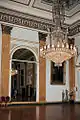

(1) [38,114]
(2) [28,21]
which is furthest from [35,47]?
(1) [38,114]

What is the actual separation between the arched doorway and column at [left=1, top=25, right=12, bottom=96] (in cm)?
47

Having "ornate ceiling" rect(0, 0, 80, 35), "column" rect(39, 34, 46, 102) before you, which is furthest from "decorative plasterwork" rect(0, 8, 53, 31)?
"column" rect(39, 34, 46, 102)

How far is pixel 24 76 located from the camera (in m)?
11.3

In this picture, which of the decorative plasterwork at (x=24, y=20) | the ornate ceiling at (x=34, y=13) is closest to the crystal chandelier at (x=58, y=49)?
the ornate ceiling at (x=34, y=13)

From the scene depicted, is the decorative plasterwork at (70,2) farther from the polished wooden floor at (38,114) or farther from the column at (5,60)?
the polished wooden floor at (38,114)

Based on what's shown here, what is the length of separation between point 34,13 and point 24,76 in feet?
10.4

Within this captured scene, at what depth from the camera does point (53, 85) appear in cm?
1136

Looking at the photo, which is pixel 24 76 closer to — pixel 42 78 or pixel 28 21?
pixel 42 78

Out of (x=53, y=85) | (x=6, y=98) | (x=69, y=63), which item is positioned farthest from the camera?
(x=69, y=63)

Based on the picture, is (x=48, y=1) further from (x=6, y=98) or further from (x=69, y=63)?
(x=6, y=98)

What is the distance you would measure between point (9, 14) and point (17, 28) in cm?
79

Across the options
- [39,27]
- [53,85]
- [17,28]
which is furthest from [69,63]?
[17,28]

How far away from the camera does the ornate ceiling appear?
9.95 metres

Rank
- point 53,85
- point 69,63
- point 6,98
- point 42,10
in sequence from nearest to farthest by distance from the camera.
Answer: point 6,98, point 42,10, point 53,85, point 69,63
